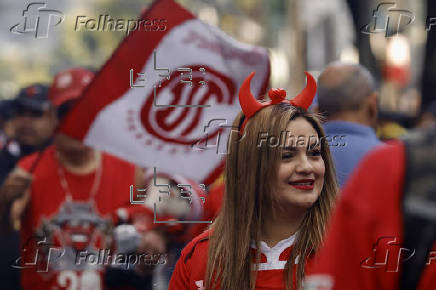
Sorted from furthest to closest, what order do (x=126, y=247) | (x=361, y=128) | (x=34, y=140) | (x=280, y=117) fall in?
(x=34, y=140)
(x=126, y=247)
(x=361, y=128)
(x=280, y=117)

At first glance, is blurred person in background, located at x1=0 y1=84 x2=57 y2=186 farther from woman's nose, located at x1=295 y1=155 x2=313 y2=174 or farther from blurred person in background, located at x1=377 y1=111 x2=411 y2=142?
blurred person in background, located at x1=377 y1=111 x2=411 y2=142

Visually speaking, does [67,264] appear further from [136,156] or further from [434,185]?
[434,185]

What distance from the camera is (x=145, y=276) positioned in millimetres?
4328

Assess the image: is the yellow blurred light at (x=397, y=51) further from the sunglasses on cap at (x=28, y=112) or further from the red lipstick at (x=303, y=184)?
the red lipstick at (x=303, y=184)

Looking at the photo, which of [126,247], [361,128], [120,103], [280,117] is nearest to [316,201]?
[280,117]

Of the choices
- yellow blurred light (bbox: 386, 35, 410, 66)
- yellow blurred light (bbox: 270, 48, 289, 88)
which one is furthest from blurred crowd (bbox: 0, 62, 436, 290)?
yellow blurred light (bbox: 386, 35, 410, 66)

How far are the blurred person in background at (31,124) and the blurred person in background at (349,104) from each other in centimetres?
218

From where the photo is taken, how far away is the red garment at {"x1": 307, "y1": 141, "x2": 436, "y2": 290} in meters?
1.65

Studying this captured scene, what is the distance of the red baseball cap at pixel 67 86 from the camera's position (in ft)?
16.6

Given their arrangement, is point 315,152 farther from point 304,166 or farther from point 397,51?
point 397,51

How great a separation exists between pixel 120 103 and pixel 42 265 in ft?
3.36

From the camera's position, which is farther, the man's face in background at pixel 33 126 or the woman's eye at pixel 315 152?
the man's face in background at pixel 33 126

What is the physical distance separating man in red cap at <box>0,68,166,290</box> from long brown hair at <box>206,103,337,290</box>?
1.45 m

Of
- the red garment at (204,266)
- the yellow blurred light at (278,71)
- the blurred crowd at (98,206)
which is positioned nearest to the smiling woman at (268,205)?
the red garment at (204,266)
